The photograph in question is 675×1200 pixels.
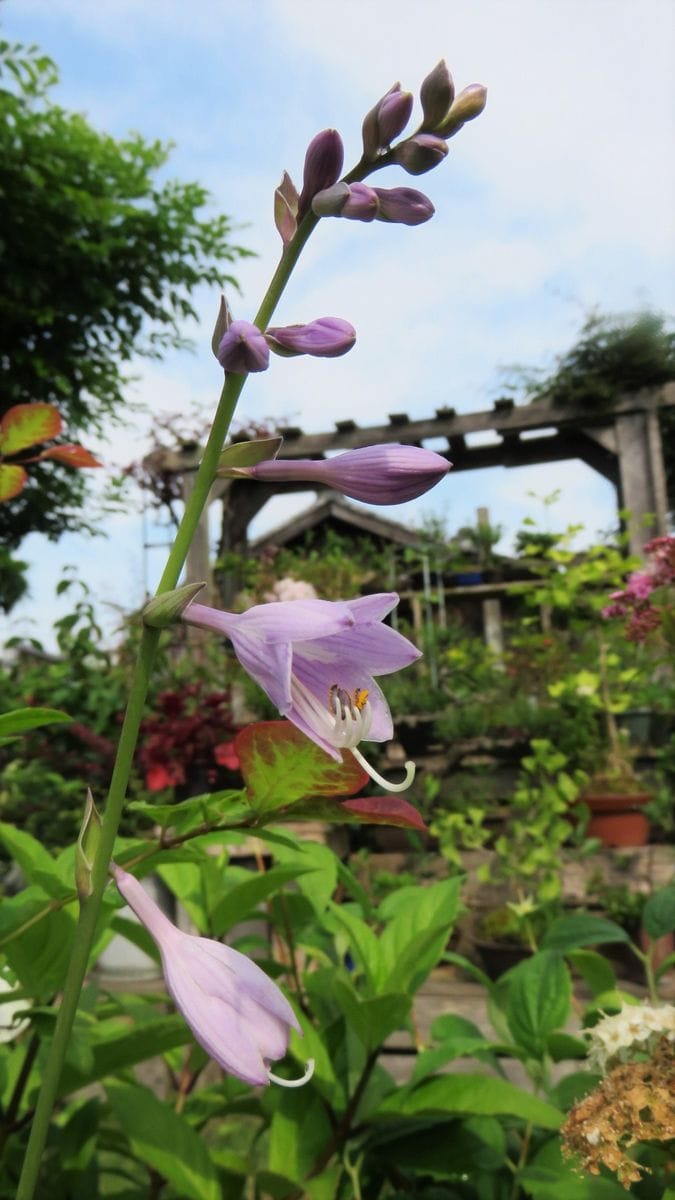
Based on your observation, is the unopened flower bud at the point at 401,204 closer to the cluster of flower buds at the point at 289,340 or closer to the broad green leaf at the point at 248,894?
the cluster of flower buds at the point at 289,340

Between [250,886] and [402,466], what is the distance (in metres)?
0.45

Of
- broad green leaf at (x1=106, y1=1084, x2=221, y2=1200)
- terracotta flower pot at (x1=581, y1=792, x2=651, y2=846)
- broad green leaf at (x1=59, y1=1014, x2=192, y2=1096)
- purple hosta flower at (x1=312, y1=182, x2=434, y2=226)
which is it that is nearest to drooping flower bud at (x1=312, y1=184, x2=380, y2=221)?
purple hosta flower at (x1=312, y1=182, x2=434, y2=226)

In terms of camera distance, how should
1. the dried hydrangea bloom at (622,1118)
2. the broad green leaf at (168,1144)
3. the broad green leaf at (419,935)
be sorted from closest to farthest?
the dried hydrangea bloom at (622,1118)
the broad green leaf at (168,1144)
the broad green leaf at (419,935)

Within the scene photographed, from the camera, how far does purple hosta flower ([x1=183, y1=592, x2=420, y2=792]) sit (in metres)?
0.50

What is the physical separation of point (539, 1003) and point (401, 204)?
29.1 inches

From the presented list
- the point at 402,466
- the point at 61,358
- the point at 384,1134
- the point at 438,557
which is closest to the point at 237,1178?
the point at 384,1134

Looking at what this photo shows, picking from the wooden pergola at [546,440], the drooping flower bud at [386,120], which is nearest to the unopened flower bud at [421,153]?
Answer: the drooping flower bud at [386,120]

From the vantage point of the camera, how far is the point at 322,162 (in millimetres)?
557

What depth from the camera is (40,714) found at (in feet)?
2.09

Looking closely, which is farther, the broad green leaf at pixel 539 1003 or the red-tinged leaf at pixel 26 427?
the red-tinged leaf at pixel 26 427

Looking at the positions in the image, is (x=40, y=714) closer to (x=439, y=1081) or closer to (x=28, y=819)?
(x=439, y=1081)

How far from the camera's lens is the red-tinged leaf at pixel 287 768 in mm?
552

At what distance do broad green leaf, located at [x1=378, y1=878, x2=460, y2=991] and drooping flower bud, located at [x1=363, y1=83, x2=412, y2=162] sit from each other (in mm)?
Answer: 637

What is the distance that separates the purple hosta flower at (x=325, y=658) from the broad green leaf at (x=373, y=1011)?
32cm
